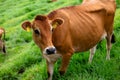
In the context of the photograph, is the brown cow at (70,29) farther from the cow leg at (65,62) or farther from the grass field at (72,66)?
the grass field at (72,66)

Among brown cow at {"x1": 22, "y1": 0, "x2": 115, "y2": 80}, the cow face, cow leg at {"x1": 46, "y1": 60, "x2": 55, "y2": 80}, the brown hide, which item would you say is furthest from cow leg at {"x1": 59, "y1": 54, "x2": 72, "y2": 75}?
the cow face

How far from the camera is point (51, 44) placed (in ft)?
17.2

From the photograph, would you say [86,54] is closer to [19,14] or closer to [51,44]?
[51,44]

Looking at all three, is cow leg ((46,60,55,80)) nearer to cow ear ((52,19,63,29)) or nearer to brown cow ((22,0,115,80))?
brown cow ((22,0,115,80))

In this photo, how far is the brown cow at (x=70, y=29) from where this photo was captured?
5.37 metres

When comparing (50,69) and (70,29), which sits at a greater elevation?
(70,29)

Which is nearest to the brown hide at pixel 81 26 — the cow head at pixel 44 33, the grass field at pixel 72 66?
the cow head at pixel 44 33

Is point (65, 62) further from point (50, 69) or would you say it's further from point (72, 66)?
point (72, 66)

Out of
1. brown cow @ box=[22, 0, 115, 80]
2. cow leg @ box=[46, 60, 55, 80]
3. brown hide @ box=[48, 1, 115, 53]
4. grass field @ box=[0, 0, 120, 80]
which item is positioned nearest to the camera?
brown cow @ box=[22, 0, 115, 80]

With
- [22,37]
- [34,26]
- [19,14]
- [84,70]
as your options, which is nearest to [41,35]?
[34,26]

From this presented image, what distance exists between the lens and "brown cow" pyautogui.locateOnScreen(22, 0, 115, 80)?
5.37 meters

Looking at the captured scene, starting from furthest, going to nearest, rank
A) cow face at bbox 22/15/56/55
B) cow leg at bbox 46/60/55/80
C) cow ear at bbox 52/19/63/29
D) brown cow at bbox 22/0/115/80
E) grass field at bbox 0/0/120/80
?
1. grass field at bbox 0/0/120/80
2. cow leg at bbox 46/60/55/80
3. cow ear at bbox 52/19/63/29
4. brown cow at bbox 22/0/115/80
5. cow face at bbox 22/15/56/55

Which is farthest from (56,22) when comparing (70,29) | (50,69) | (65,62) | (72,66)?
(72,66)

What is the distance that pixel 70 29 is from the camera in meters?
6.05
